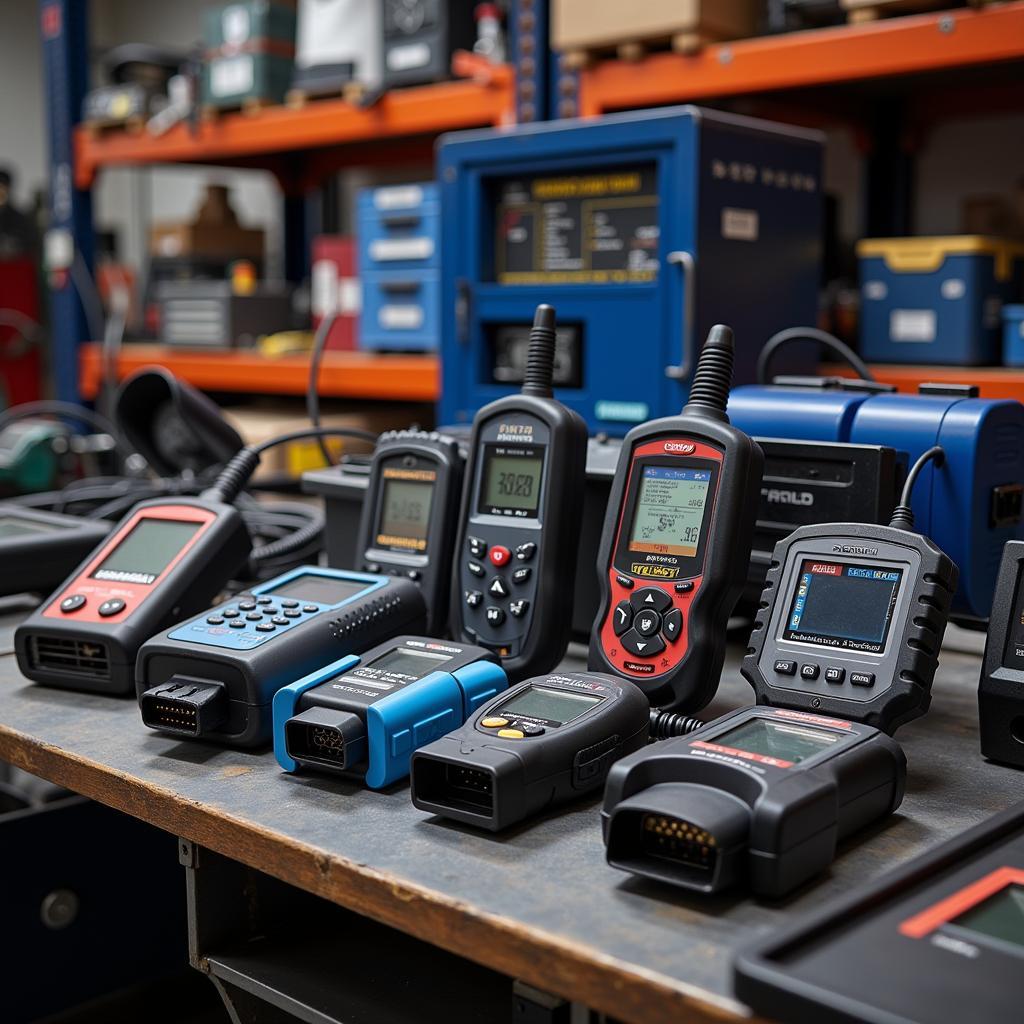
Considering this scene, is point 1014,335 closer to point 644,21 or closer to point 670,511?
point 644,21

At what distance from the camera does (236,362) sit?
3.20m

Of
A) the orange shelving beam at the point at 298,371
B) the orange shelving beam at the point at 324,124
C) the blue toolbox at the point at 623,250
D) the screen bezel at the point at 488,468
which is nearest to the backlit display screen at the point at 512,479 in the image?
the screen bezel at the point at 488,468

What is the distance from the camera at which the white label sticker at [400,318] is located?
9.24 feet

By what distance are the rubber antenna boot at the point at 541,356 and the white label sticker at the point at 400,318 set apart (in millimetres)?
1715

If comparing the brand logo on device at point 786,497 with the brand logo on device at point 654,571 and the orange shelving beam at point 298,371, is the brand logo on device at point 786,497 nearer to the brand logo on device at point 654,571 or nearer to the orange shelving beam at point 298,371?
the brand logo on device at point 654,571

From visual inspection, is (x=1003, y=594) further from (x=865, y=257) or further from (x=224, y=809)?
(x=865, y=257)

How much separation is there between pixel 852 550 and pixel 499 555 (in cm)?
31

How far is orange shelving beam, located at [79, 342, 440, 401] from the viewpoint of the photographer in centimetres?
280

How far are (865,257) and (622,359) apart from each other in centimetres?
70

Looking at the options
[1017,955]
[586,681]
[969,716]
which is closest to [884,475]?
[969,716]

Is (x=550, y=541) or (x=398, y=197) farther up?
(x=398, y=197)

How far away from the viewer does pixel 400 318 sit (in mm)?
2852

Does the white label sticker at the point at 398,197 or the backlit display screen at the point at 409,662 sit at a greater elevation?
the white label sticker at the point at 398,197

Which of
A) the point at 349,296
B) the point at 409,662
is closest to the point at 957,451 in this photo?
the point at 409,662
